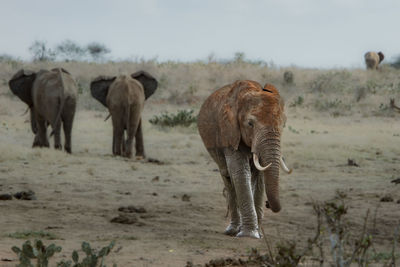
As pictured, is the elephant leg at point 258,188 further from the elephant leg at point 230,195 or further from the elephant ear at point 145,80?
the elephant ear at point 145,80

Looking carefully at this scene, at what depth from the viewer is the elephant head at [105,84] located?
16.0m

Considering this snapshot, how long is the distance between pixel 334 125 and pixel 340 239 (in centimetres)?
1851

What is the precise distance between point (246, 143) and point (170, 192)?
3.85m

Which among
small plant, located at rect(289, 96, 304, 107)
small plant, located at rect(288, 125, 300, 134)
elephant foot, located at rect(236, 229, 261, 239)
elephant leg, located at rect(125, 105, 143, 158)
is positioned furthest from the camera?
small plant, located at rect(289, 96, 304, 107)

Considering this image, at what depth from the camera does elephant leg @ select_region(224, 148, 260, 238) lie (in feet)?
22.4

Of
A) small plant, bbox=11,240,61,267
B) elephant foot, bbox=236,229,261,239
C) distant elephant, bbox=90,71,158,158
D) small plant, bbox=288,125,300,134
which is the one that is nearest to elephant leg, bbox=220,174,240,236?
elephant foot, bbox=236,229,261,239

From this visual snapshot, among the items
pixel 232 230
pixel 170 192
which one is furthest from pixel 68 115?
pixel 232 230

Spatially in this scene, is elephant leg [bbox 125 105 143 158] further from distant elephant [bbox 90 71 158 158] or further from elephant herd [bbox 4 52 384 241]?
elephant herd [bbox 4 52 384 241]

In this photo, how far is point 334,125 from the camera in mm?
21906

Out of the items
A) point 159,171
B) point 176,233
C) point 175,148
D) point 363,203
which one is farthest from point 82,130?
point 176,233

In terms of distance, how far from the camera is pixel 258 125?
635 centimetres

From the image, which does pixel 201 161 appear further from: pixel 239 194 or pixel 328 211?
pixel 328 211

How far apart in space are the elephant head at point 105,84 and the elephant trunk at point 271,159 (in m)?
10.1

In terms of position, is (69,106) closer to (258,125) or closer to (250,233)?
(250,233)
